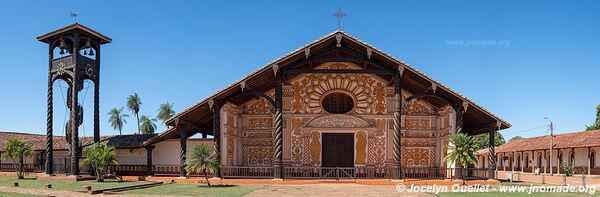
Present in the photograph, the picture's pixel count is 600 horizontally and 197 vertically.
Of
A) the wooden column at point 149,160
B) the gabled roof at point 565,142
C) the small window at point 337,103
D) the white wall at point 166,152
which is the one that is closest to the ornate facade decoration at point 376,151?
the small window at point 337,103

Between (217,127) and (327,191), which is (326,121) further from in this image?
(327,191)

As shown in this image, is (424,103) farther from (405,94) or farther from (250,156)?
(250,156)

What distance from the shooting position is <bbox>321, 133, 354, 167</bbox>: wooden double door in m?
28.6

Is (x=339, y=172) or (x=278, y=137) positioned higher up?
(x=278, y=137)

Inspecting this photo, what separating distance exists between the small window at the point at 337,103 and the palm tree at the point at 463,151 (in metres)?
6.56

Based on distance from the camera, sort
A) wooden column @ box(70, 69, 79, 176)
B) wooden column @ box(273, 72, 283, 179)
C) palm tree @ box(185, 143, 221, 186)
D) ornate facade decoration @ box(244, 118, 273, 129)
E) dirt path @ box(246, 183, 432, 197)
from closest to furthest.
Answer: dirt path @ box(246, 183, 432, 197) < palm tree @ box(185, 143, 221, 186) < wooden column @ box(273, 72, 283, 179) < ornate facade decoration @ box(244, 118, 273, 129) < wooden column @ box(70, 69, 79, 176)

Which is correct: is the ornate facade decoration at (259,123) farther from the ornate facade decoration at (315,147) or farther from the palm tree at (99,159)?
the palm tree at (99,159)

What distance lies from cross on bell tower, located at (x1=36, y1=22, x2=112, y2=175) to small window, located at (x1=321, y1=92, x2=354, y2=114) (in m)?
13.4

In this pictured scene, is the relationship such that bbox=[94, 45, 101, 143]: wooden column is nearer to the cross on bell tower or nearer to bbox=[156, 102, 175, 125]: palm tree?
the cross on bell tower

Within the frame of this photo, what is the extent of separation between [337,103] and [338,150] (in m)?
2.42

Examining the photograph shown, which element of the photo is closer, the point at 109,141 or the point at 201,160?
the point at 201,160

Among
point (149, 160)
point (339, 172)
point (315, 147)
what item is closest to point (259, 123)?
point (315, 147)

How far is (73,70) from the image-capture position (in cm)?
3038

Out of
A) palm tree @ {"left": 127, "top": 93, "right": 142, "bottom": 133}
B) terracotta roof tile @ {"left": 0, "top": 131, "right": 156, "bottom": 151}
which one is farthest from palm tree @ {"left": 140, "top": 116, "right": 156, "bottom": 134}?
terracotta roof tile @ {"left": 0, "top": 131, "right": 156, "bottom": 151}
